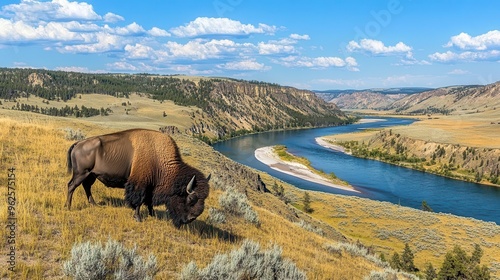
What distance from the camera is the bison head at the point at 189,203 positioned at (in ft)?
27.6

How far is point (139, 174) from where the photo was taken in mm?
8562

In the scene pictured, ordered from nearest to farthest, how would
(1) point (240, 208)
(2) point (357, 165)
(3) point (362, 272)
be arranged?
(3) point (362, 272)
(1) point (240, 208)
(2) point (357, 165)

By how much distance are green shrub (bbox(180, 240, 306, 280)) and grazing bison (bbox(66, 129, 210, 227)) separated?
166 cm

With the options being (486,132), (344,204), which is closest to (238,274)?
(344,204)

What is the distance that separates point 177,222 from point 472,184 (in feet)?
309

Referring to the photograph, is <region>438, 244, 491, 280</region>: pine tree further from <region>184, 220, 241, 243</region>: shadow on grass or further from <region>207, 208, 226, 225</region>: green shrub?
<region>184, 220, 241, 243</region>: shadow on grass

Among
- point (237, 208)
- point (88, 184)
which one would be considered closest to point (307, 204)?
point (237, 208)

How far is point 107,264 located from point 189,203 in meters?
2.75

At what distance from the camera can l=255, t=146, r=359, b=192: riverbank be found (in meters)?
77.2

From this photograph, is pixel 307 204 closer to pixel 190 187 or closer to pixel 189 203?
pixel 189 203

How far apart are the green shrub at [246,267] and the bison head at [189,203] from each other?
1.44m

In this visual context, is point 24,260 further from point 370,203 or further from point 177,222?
point 370,203

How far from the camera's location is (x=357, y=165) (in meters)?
104

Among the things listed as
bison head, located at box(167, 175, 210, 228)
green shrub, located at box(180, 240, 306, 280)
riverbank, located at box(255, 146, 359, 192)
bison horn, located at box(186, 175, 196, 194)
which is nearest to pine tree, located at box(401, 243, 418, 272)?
green shrub, located at box(180, 240, 306, 280)
